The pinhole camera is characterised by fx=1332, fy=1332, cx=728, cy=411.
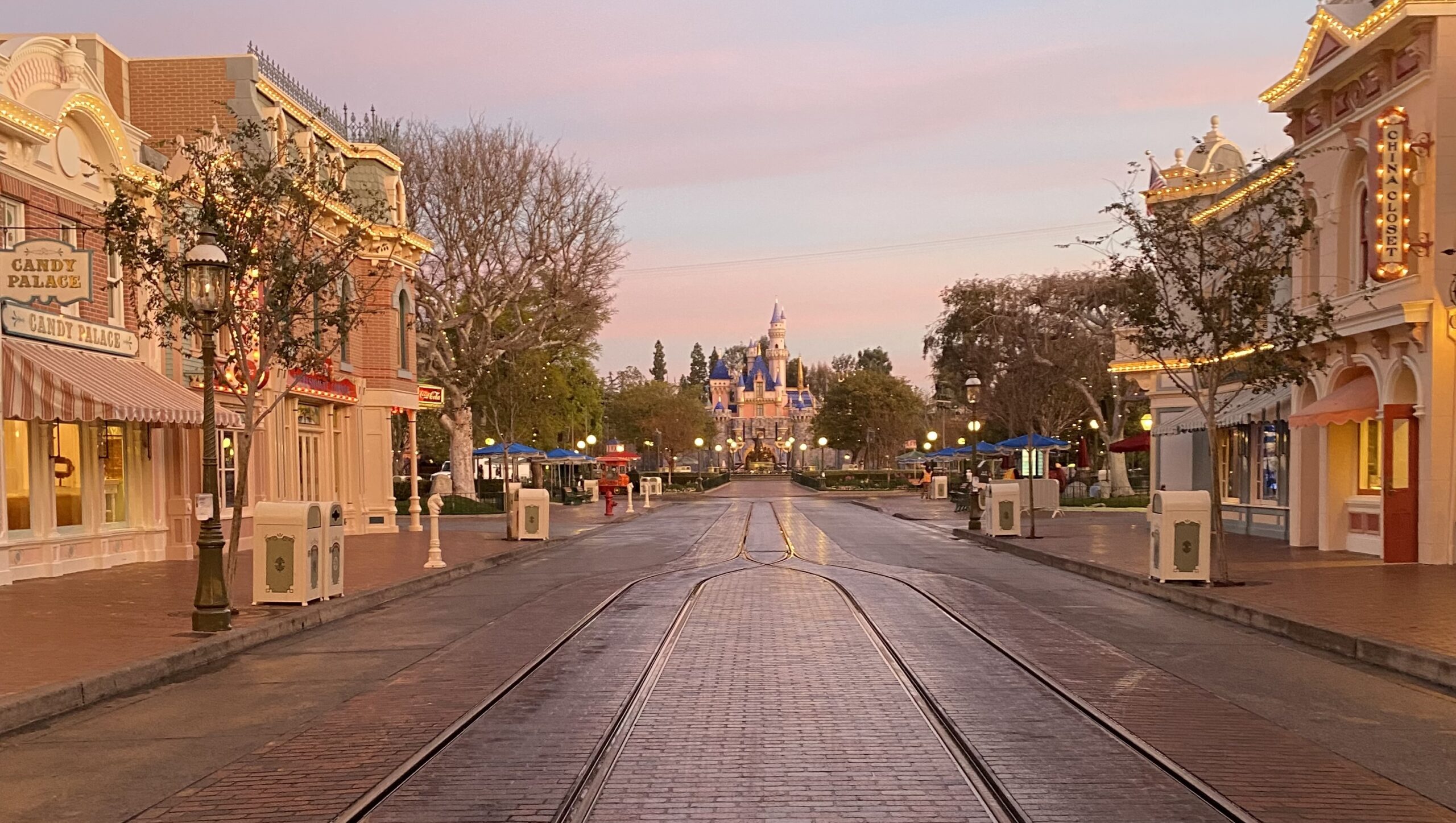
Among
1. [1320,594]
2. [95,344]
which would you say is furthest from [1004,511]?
[95,344]

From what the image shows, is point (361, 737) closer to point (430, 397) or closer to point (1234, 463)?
point (1234, 463)

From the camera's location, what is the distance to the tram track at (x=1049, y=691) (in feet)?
22.4

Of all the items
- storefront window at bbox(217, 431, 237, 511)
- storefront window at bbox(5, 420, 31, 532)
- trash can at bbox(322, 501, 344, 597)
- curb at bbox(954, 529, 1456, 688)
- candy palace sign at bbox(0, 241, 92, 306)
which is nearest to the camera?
curb at bbox(954, 529, 1456, 688)

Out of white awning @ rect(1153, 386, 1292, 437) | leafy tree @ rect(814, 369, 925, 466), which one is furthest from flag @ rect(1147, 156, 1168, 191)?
leafy tree @ rect(814, 369, 925, 466)

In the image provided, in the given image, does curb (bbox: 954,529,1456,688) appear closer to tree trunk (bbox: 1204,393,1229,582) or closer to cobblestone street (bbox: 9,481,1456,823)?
cobblestone street (bbox: 9,481,1456,823)

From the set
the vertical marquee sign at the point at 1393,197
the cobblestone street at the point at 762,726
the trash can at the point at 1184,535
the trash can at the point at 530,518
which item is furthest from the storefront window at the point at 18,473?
the vertical marquee sign at the point at 1393,197

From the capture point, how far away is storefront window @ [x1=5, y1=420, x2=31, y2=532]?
777 inches

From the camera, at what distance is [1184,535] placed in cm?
1823

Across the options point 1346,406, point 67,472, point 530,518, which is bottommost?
point 530,518

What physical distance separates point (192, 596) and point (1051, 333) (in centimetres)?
4229

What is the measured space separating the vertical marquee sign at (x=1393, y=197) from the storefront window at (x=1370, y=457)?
4.10 metres

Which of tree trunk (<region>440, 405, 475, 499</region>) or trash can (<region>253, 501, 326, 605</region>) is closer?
trash can (<region>253, 501, 326, 605</region>)

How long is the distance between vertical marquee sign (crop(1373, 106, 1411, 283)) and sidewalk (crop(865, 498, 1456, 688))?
181 inches

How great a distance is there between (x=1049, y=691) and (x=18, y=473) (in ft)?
53.9
